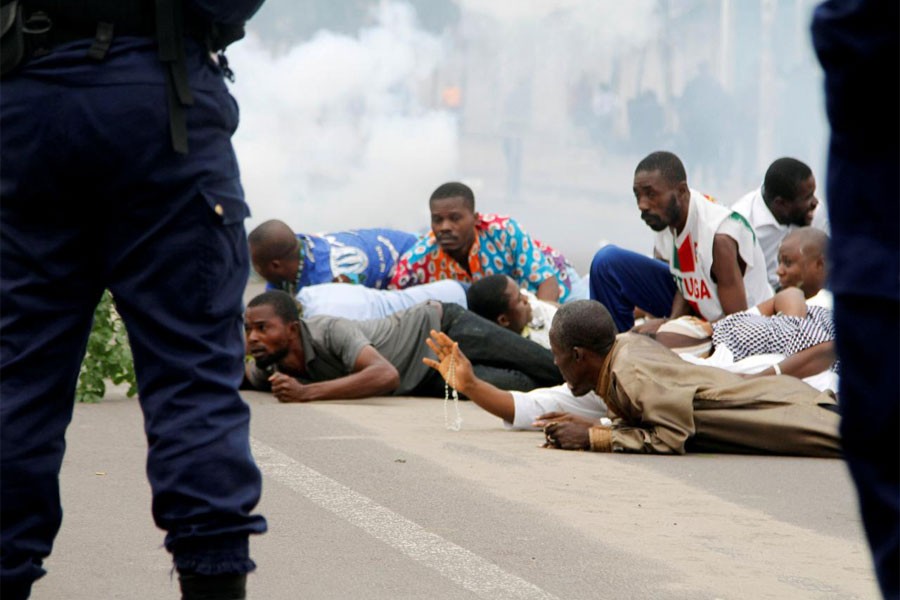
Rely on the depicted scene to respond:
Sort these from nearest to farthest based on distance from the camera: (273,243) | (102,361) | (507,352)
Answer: (102,361) → (507,352) → (273,243)

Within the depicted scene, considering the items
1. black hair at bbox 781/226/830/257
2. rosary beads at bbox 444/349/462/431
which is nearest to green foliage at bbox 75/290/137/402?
rosary beads at bbox 444/349/462/431

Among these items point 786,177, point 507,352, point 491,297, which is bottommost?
point 507,352

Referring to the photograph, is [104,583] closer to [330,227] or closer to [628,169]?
[330,227]

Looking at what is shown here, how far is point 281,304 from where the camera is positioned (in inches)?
301

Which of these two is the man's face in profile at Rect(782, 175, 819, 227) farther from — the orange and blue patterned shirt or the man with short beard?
the orange and blue patterned shirt

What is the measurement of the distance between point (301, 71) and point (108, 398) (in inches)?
339

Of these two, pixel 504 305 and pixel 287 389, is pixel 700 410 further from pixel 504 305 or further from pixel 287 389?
pixel 504 305

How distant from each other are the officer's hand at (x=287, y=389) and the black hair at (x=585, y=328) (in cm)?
170

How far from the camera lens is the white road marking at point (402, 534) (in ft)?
12.5

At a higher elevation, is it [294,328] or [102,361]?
[294,328]

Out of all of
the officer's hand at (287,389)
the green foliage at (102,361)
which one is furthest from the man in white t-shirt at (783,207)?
the green foliage at (102,361)

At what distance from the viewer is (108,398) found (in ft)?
25.2

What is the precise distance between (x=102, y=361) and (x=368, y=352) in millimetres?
1251

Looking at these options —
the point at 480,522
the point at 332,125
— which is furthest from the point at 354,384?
the point at 332,125
